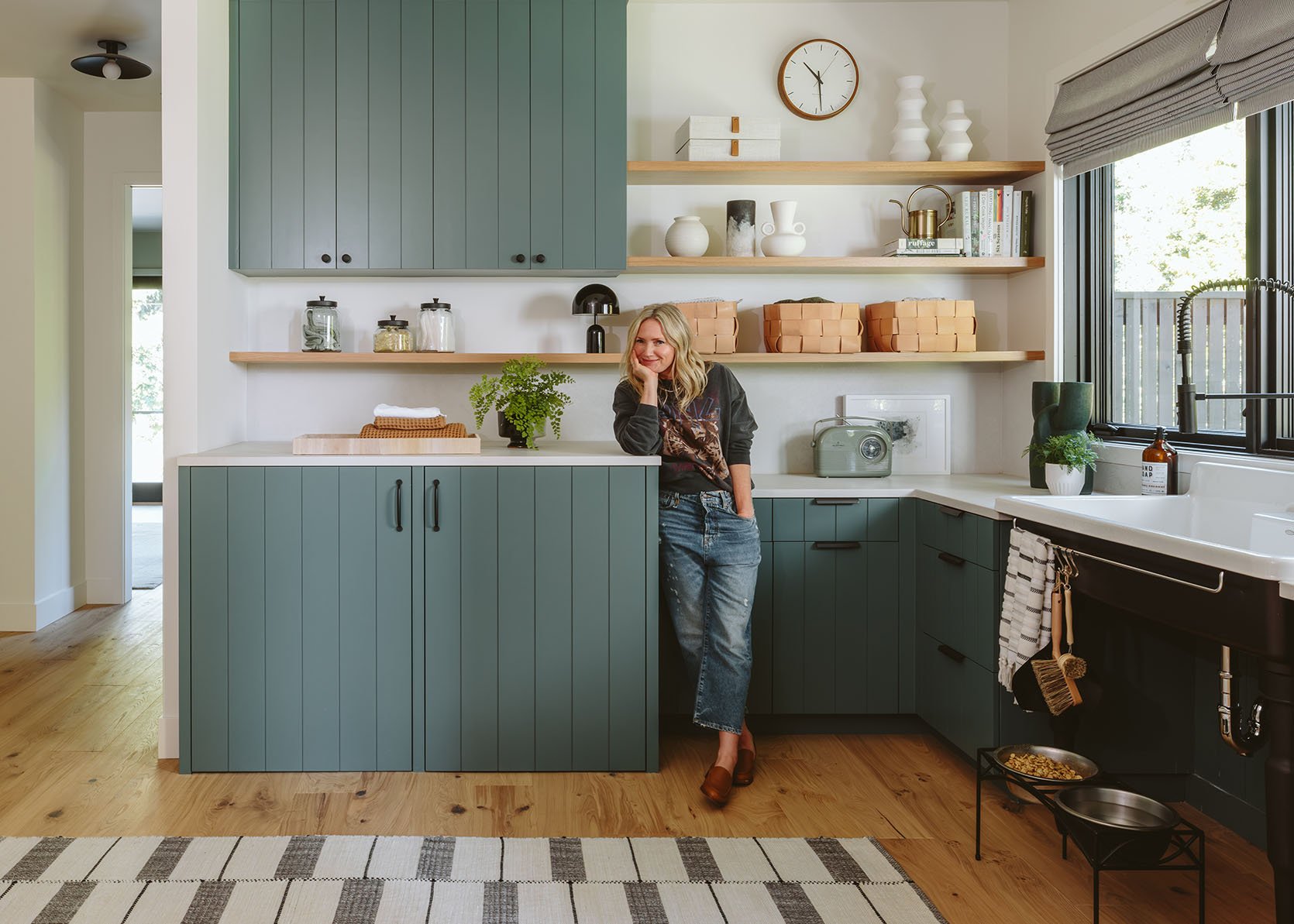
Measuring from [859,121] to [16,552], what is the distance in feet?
14.2

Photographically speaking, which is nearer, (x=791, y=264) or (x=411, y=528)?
(x=411, y=528)

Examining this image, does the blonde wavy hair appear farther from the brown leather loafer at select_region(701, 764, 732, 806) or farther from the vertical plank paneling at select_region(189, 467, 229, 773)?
the vertical plank paneling at select_region(189, 467, 229, 773)

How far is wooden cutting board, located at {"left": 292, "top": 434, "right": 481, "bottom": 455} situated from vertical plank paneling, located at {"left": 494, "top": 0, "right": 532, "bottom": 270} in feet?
2.42

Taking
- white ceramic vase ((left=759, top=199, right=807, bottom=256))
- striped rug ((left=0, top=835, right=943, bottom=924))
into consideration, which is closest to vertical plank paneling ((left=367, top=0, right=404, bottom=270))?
white ceramic vase ((left=759, top=199, right=807, bottom=256))

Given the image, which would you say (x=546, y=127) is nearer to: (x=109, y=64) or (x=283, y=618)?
(x=283, y=618)

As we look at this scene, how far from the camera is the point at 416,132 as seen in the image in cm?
333

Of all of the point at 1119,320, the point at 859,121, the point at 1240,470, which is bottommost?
the point at 1240,470

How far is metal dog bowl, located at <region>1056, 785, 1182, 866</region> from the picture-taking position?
6.75 ft

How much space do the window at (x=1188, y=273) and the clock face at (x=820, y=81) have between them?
0.91 m

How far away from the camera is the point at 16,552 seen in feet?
16.1

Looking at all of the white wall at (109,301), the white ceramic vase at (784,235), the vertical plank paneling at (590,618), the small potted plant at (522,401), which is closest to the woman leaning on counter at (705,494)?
the vertical plank paneling at (590,618)

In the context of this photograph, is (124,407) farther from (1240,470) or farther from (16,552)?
(1240,470)

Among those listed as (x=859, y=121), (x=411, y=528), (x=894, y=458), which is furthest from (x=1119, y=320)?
(x=411, y=528)

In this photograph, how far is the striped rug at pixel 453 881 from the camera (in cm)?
217
